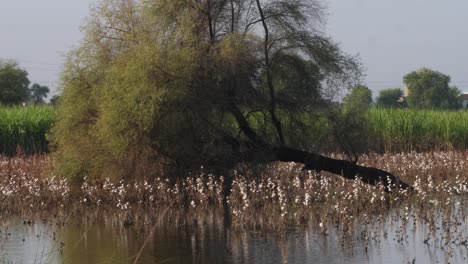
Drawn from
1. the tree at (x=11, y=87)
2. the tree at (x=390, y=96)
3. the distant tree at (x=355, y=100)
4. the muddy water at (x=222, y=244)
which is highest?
the tree at (x=390, y=96)

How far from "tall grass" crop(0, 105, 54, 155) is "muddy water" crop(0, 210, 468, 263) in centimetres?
1733

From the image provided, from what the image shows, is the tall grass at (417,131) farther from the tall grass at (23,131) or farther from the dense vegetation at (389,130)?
the tall grass at (23,131)

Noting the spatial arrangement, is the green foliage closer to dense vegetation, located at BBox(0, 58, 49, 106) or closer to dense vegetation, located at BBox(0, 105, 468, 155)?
dense vegetation, located at BBox(0, 105, 468, 155)

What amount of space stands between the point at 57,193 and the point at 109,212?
5.85 ft

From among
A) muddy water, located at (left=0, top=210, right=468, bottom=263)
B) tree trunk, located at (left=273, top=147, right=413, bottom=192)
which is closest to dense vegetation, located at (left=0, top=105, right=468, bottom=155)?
tree trunk, located at (left=273, top=147, right=413, bottom=192)

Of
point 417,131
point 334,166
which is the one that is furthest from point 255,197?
point 417,131

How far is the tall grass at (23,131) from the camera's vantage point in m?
33.4

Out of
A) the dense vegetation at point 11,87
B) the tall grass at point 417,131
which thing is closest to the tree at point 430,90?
the dense vegetation at point 11,87

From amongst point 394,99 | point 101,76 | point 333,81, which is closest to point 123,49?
point 101,76

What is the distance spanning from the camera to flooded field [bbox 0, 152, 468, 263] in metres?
13.3

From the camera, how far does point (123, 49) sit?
19953 mm

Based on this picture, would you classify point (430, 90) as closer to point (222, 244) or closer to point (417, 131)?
point (417, 131)

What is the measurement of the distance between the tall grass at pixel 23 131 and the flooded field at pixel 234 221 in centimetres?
1200

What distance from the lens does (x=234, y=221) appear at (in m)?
15.6
